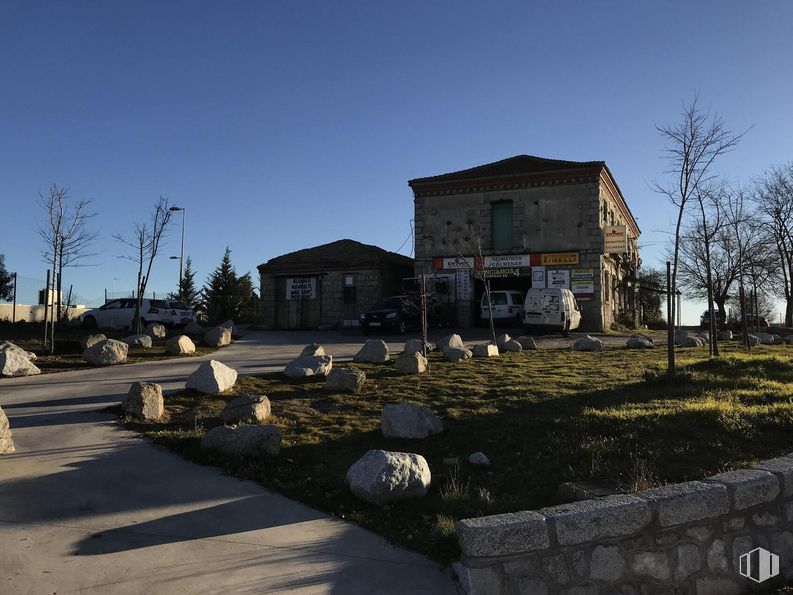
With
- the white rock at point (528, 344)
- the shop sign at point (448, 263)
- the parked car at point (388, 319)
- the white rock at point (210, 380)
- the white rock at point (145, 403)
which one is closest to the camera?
the white rock at point (145, 403)

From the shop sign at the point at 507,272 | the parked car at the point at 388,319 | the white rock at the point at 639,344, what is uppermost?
the shop sign at the point at 507,272

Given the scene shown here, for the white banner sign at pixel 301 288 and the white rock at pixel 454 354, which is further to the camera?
the white banner sign at pixel 301 288

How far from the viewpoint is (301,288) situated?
98.4 ft

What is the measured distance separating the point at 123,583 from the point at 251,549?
2.66ft

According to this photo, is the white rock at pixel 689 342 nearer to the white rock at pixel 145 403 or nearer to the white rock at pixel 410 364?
the white rock at pixel 410 364

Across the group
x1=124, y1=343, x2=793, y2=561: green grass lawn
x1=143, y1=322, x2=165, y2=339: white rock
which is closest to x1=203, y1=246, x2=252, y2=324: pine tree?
x1=143, y1=322, x2=165, y2=339: white rock

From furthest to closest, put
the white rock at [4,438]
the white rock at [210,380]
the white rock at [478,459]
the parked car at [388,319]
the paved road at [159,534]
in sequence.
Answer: the parked car at [388,319] < the white rock at [210,380] < the white rock at [478,459] < the white rock at [4,438] < the paved road at [159,534]

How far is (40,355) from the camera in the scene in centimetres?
1302

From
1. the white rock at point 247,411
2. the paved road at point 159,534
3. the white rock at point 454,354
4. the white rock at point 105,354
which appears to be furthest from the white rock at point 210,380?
the white rock at point 454,354

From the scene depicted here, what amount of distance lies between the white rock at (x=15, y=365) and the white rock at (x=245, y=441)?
6624 mm

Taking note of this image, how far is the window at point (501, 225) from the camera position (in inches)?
1061

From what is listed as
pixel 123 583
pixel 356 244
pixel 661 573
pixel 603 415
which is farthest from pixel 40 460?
pixel 356 244

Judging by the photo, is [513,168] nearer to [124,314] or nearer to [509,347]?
[509,347]

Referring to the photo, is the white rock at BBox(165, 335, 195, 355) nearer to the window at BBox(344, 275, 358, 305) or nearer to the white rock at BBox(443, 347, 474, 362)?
the white rock at BBox(443, 347, 474, 362)
